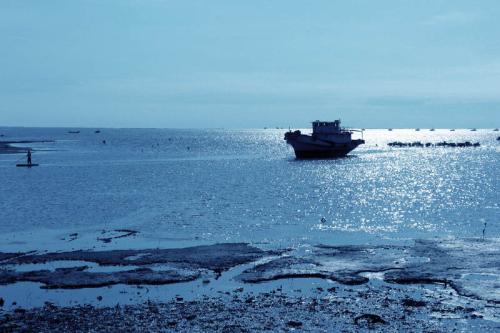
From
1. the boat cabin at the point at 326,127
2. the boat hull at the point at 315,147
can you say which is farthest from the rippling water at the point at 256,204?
the boat hull at the point at 315,147

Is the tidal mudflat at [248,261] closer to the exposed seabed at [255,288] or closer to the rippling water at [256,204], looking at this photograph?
the exposed seabed at [255,288]

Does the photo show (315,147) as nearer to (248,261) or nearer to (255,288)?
(248,261)

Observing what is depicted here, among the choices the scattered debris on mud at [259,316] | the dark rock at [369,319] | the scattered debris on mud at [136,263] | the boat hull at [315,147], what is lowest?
the scattered debris on mud at [136,263]

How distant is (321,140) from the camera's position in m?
96.9

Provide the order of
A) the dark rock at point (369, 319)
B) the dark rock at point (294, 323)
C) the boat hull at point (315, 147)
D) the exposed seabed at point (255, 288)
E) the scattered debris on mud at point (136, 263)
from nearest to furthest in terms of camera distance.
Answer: the dark rock at point (294, 323) → the dark rock at point (369, 319) → the exposed seabed at point (255, 288) → the scattered debris on mud at point (136, 263) → the boat hull at point (315, 147)

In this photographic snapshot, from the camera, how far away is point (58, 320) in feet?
52.6

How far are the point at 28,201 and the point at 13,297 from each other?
92.6 ft

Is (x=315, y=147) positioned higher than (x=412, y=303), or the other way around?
(x=315, y=147)

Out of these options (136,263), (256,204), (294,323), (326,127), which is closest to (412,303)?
(294,323)

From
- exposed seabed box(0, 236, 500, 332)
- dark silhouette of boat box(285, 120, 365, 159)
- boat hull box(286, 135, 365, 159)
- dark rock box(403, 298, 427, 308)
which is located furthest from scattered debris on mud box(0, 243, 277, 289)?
boat hull box(286, 135, 365, 159)

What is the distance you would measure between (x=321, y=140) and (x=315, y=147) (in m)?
1.56

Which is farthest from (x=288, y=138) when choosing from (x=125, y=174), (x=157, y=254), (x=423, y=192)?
(x=157, y=254)

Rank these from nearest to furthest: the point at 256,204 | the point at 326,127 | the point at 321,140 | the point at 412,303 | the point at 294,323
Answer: the point at 294,323 → the point at 412,303 → the point at 256,204 → the point at 326,127 → the point at 321,140

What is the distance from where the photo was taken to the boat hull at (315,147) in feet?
316
